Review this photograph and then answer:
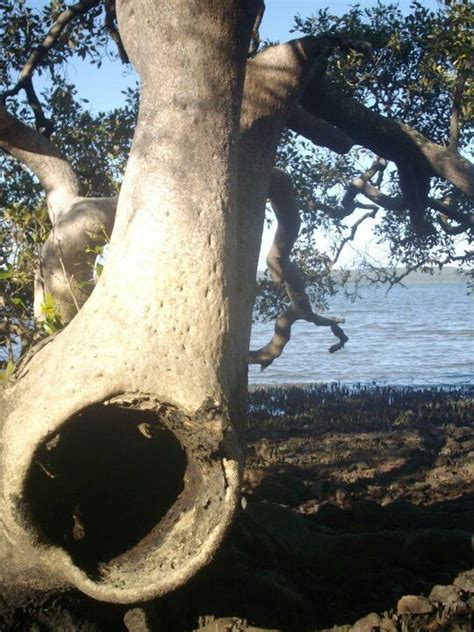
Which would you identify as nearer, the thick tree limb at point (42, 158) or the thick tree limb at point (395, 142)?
the thick tree limb at point (42, 158)

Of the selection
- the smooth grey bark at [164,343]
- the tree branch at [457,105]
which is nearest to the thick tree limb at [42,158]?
the smooth grey bark at [164,343]

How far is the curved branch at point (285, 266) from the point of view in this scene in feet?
28.7

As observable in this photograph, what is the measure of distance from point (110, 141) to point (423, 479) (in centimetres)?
570

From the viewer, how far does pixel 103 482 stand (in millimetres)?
4203

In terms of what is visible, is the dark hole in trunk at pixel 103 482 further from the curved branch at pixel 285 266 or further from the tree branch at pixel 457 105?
the tree branch at pixel 457 105

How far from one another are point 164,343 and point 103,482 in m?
1.07

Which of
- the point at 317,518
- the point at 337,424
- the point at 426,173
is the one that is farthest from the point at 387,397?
the point at 317,518

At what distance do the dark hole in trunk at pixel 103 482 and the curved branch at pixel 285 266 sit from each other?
2868 millimetres

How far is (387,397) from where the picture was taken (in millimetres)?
16188

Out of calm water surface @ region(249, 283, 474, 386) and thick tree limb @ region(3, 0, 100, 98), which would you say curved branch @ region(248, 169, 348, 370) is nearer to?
thick tree limb @ region(3, 0, 100, 98)

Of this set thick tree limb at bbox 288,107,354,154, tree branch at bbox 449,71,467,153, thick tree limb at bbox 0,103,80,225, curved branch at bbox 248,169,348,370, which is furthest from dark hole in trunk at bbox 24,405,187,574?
tree branch at bbox 449,71,467,153

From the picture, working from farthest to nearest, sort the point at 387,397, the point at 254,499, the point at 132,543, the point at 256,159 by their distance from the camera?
the point at 387,397 → the point at 254,499 → the point at 256,159 → the point at 132,543

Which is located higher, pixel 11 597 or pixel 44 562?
pixel 44 562

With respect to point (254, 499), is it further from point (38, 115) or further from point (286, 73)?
point (38, 115)
